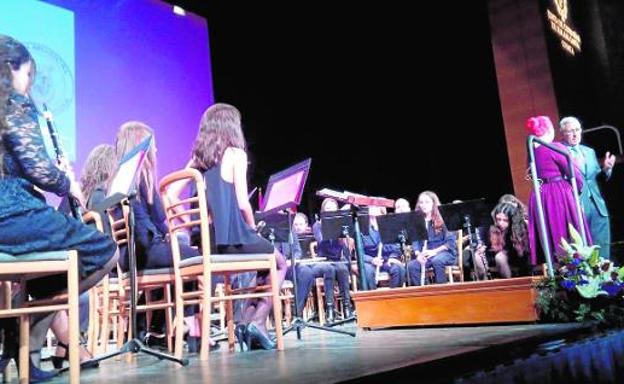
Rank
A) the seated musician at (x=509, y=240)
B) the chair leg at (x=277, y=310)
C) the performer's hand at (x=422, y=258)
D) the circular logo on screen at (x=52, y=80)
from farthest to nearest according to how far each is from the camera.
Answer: the performer's hand at (x=422, y=258) < the seated musician at (x=509, y=240) < the circular logo on screen at (x=52, y=80) < the chair leg at (x=277, y=310)

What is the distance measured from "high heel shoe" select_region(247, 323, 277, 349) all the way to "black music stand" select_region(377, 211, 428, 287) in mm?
2455

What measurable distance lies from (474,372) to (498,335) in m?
0.78

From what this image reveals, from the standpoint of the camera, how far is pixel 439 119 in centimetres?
894

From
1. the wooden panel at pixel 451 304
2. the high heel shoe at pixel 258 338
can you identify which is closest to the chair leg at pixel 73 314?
the high heel shoe at pixel 258 338

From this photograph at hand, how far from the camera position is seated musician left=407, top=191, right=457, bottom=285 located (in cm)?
592

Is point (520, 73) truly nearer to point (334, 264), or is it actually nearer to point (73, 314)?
point (334, 264)

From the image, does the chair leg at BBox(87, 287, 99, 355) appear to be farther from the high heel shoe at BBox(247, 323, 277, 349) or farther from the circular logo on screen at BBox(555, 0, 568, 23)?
Result: the circular logo on screen at BBox(555, 0, 568, 23)

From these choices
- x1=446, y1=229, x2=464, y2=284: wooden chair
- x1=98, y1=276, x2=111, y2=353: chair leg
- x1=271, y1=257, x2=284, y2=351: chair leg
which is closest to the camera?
x1=271, y1=257, x2=284, y2=351: chair leg

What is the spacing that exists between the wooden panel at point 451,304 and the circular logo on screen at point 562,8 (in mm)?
6196

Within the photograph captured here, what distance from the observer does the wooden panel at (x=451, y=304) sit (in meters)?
3.28

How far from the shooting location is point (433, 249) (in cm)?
616

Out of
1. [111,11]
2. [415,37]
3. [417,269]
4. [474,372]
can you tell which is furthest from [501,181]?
[474,372]

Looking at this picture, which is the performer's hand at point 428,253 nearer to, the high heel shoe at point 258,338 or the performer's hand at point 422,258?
the performer's hand at point 422,258

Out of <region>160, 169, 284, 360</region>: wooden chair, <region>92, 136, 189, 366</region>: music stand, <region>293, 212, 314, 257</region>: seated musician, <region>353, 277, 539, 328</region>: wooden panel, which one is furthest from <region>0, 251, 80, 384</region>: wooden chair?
<region>293, 212, 314, 257</region>: seated musician
